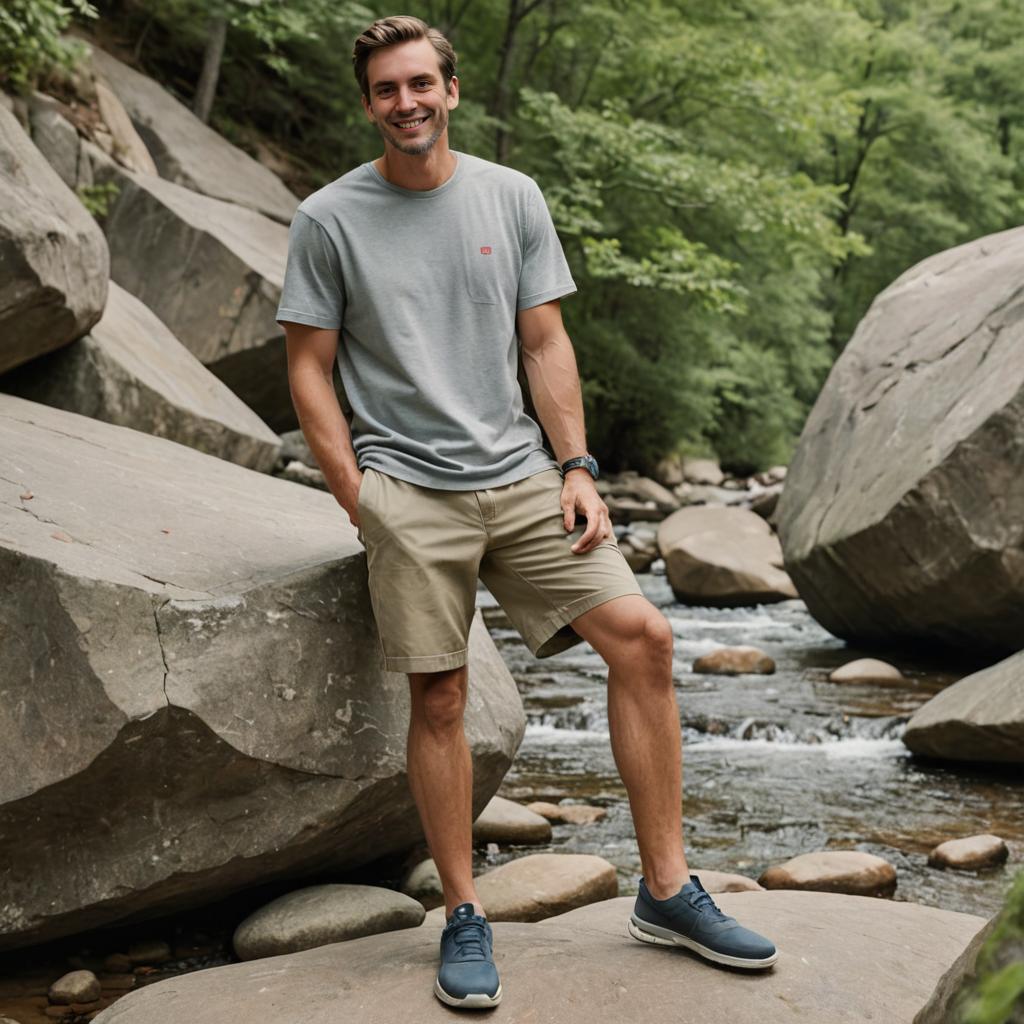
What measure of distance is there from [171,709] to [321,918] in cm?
91

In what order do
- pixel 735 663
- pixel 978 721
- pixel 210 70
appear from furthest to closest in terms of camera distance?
pixel 210 70 < pixel 735 663 < pixel 978 721

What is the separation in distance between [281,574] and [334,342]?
29.5 inches

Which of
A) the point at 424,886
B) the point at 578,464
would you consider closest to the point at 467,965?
the point at 578,464

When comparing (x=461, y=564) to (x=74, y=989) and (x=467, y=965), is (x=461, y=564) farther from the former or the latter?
(x=74, y=989)

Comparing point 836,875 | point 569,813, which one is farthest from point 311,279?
point 569,813

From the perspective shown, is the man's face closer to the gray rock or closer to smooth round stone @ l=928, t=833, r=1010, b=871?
smooth round stone @ l=928, t=833, r=1010, b=871

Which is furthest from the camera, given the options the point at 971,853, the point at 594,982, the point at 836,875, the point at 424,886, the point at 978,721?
the point at 978,721

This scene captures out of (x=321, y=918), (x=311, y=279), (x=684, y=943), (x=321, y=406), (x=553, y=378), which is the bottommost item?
(x=321, y=918)

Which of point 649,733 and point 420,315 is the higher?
point 420,315

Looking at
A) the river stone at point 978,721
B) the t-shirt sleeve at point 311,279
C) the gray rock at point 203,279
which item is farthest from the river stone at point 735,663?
the t-shirt sleeve at point 311,279

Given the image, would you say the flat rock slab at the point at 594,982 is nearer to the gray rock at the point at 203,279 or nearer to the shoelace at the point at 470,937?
the shoelace at the point at 470,937

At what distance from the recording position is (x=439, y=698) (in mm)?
3057

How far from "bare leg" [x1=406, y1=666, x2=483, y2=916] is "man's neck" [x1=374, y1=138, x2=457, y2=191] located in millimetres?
1233

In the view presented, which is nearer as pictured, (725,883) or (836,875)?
(725,883)
